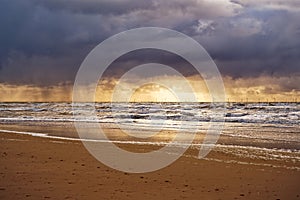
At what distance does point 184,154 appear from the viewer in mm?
15242

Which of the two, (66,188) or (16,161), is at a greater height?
(16,161)

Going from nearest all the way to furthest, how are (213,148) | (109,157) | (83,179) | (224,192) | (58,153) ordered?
1. (224,192)
2. (83,179)
3. (109,157)
4. (58,153)
5. (213,148)

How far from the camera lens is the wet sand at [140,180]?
29.5 ft

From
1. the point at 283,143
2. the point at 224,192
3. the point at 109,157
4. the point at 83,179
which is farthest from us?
the point at 283,143

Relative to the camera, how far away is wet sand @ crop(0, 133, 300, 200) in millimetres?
9000

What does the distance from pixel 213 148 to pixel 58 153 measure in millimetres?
5986

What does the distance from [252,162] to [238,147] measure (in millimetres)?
4074

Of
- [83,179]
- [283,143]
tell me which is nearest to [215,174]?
[83,179]

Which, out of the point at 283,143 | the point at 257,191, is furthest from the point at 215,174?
the point at 283,143

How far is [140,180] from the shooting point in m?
10.4

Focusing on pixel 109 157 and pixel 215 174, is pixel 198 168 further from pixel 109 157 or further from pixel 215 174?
pixel 109 157

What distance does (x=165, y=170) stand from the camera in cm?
1184

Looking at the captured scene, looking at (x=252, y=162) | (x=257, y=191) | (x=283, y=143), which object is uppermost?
(x=283, y=143)

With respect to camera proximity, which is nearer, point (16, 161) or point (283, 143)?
point (16, 161)
